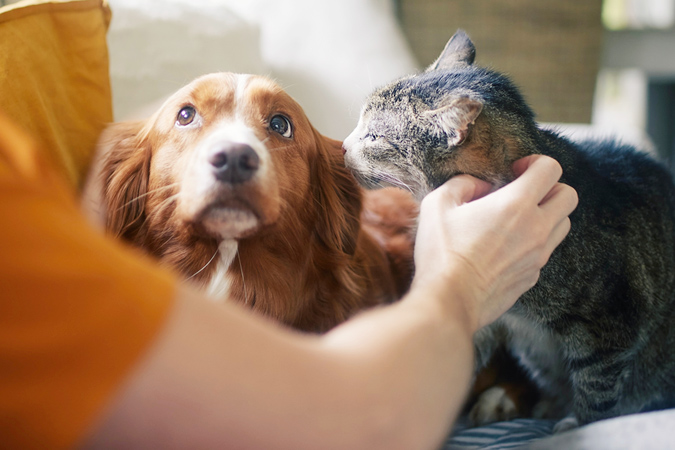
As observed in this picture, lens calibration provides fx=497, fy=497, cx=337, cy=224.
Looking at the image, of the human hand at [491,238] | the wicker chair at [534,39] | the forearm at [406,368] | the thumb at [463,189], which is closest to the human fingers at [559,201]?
the human hand at [491,238]

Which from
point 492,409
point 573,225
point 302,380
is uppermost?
point 302,380

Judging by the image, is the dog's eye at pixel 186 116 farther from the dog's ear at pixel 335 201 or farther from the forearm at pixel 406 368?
the forearm at pixel 406 368

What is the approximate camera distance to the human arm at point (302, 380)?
15.6 inches

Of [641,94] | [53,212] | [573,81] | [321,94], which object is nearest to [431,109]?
[321,94]

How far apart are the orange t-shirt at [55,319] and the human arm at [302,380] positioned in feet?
0.06

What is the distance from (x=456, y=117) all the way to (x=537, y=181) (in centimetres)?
23

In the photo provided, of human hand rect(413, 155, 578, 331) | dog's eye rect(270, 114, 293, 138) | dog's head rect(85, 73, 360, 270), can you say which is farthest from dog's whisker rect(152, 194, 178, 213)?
human hand rect(413, 155, 578, 331)

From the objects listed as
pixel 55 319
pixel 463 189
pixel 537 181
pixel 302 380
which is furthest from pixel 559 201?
pixel 55 319

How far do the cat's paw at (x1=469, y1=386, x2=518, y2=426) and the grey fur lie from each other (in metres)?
0.13

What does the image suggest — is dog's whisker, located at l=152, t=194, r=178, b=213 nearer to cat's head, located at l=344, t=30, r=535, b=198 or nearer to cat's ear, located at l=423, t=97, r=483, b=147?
cat's head, located at l=344, t=30, r=535, b=198

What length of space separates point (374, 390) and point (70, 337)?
0.27 m

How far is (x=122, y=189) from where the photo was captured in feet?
3.42

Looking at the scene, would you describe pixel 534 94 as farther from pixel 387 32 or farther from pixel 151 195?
pixel 151 195

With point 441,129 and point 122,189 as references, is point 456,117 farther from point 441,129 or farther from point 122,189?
point 122,189
